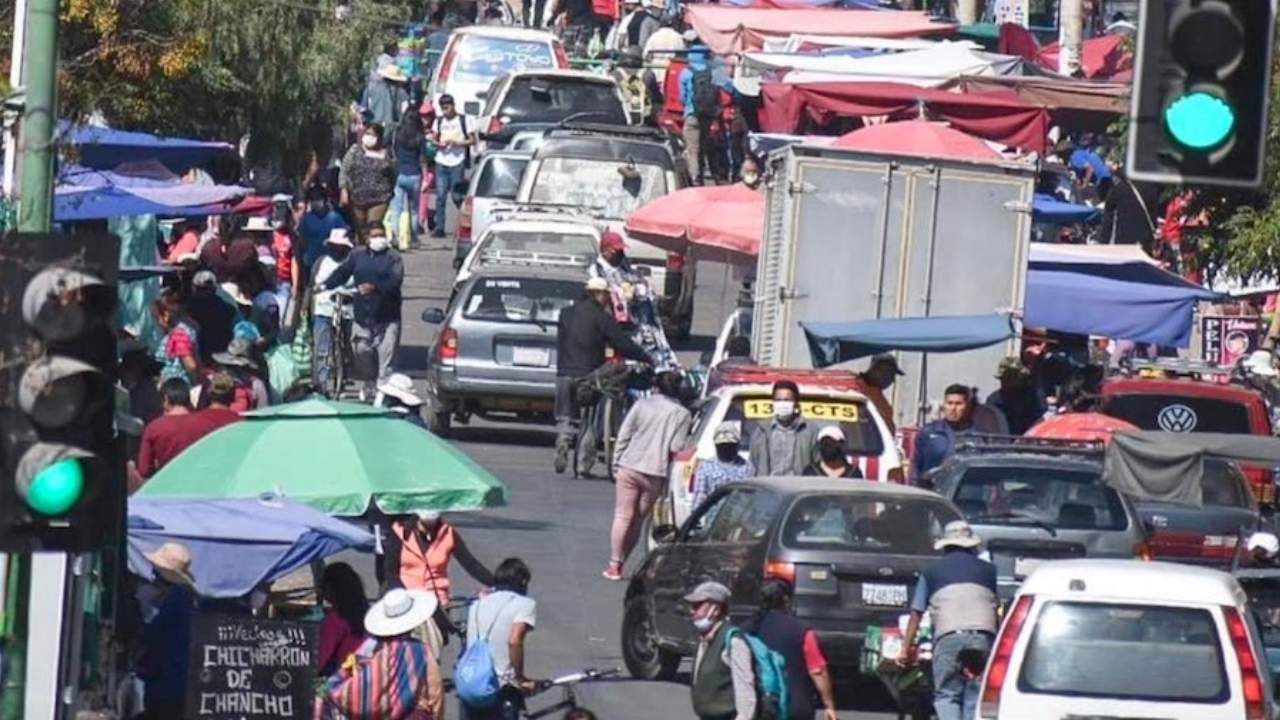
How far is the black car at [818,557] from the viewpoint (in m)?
19.1

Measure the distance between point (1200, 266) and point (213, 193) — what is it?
10722mm

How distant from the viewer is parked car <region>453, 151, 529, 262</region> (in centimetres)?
3791

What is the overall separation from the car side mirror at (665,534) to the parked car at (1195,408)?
23.9 feet

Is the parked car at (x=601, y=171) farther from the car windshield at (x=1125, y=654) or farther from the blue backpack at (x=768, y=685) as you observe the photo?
the blue backpack at (x=768, y=685)

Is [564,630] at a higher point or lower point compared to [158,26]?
lower

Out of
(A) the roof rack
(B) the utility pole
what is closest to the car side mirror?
(A) the roof rack

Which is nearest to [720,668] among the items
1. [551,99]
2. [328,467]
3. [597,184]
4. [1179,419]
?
[328,467]

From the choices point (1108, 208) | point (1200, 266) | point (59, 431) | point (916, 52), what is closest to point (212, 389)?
point (59, 431)

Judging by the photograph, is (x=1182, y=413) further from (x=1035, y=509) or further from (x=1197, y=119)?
(x=1197, y=119)

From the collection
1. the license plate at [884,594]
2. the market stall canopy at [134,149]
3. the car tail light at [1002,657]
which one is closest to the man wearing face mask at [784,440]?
the license plate at [884,594]

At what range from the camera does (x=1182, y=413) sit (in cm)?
2722

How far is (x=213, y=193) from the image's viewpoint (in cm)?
2420

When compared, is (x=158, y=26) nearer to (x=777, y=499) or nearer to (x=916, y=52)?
(x=777, y=499)

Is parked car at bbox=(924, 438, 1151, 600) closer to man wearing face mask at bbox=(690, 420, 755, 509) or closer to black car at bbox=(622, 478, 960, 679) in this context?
black car at bbox=(622, 478, 960, 679)
